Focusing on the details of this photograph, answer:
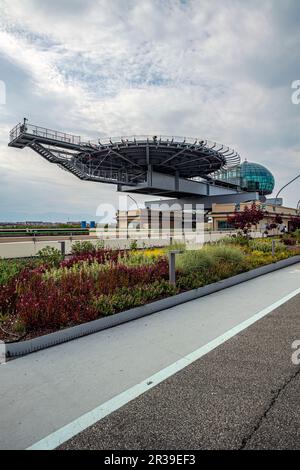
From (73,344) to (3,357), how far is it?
1010 mm

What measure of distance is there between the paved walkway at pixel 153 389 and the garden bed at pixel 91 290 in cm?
46

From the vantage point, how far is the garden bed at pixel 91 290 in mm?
4676

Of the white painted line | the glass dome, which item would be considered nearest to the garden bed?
the white painted line

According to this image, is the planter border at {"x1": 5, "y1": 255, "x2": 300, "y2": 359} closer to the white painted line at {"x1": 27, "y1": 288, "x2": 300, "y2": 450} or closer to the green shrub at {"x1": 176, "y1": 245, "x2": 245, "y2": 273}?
the green shrub at {"x1": 176, "y1": 245, "x2": 245, "y2": 273}

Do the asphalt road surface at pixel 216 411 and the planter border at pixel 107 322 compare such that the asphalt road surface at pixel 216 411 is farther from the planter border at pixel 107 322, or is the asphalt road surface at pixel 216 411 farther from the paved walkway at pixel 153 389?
the planter border at pixel 107 322

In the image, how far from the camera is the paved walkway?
8.19 ft

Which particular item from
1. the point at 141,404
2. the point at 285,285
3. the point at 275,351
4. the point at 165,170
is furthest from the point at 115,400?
the point at 165,170

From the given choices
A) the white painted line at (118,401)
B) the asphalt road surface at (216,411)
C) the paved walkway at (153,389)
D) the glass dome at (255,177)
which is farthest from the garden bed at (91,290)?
the glass dome at (255,177)

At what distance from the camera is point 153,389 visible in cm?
317

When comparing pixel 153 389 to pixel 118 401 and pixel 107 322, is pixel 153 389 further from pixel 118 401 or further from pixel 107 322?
pixel 107 322

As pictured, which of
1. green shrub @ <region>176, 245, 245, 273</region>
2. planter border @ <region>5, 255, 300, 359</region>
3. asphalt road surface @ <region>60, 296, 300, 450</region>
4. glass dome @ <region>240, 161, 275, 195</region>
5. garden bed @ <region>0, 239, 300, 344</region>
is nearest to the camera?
asphalt road surface @ <region>60, 296, 300, 450</region>

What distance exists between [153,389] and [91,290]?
3.22 meters

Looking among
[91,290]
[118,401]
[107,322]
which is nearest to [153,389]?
[118,401]

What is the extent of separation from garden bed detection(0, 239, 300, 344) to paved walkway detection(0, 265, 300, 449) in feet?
1.49
